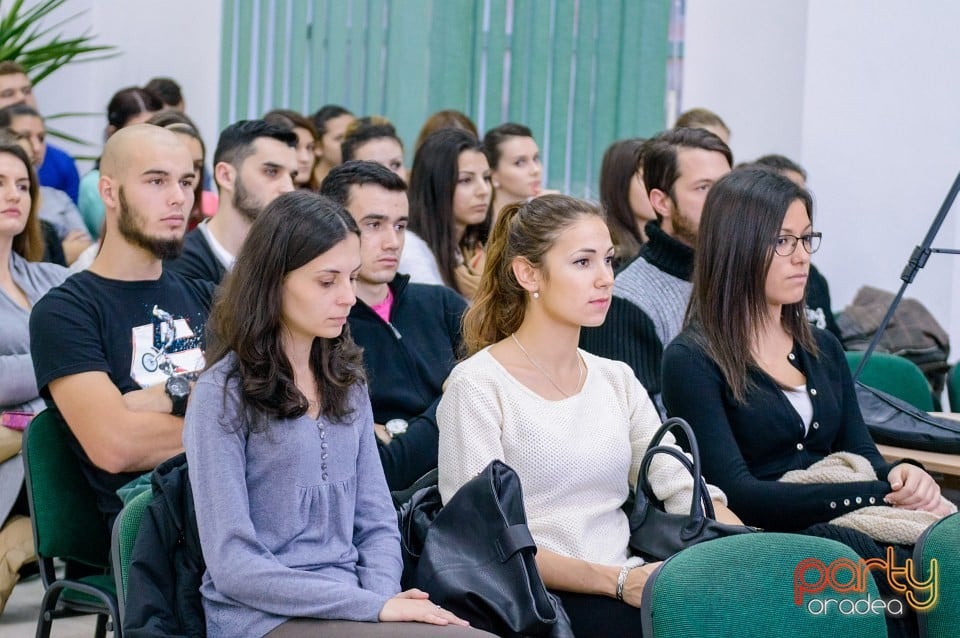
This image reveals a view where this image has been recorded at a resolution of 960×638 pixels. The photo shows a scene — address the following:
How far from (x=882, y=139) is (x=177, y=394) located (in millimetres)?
3796

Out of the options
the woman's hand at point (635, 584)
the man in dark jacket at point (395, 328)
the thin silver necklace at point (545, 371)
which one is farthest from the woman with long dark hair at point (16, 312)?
the woman's hand at point (635, 584)

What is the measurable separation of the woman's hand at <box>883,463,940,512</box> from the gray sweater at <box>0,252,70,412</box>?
207 cm

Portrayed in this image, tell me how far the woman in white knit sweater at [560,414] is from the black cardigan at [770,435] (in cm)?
12

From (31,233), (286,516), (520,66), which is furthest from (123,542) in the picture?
(520,66)

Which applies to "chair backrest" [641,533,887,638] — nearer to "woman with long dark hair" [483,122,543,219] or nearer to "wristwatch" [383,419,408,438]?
"wristwatch" [383,419,408,438]

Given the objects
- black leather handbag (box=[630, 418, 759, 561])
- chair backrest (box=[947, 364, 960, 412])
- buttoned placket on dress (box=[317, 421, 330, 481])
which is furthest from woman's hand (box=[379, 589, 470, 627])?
chair backrest (box=[947, 364, 960, 412])

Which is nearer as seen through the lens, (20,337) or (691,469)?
(691,469)

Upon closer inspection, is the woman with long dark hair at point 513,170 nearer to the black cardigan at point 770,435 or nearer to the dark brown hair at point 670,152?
the dark brown hair at point 670,152

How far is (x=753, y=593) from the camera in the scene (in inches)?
75.1

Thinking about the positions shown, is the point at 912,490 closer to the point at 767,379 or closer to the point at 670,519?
the point at 767,379

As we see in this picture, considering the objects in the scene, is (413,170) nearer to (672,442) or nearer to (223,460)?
(672,442)

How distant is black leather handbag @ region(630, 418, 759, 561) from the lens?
223 cm

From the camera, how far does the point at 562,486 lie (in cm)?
238

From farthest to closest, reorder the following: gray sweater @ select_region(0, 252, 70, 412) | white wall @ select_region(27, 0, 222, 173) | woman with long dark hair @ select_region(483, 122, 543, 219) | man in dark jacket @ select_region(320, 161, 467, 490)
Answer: white wall @ select_region(27, 0, 222, 173), woman with long dark hair @ select_region(483, 122, 543, 219), gray sweater @ select_region(0, 252, 70, 412), man in dark jacket @ select_region(320, 161, 467, 490)
